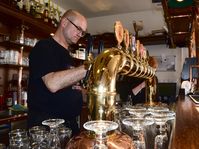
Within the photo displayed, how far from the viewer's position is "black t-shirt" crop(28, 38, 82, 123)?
59.7 inches

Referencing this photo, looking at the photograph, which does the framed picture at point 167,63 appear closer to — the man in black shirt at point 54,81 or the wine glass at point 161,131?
the man in black shirt at point 54,81

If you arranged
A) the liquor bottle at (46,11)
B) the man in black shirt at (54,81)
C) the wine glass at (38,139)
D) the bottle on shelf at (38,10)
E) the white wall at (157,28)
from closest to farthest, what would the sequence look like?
the wine glass at (38,139)
the man in black shirt at (54,81)
the bottle on shelf at (38,10)
the liquor bottle at (46,11)
the white wall at (157,28)

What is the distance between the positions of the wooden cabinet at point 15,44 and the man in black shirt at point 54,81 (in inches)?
76.8

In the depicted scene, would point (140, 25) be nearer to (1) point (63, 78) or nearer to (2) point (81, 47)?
(2) point (81, 47)

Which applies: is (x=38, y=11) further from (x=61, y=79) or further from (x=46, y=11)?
(x=61, y=79)

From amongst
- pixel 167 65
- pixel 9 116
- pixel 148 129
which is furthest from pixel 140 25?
pixel 148 129

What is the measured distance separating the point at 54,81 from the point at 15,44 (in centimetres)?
A: 267

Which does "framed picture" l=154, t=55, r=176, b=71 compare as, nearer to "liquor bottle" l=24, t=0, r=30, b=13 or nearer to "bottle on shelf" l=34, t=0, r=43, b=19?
"bottle on shelf" l=34, t=0, r=43, b=19

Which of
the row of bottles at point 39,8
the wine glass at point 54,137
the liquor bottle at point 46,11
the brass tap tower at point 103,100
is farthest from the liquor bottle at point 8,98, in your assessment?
Answer: the brass tap tower at point 103,100

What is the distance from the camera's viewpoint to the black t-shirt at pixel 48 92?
59.7 inches

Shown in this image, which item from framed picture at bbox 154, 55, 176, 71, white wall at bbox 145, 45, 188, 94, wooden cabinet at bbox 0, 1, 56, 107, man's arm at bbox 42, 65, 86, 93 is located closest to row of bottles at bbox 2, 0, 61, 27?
wooden cabinet at bbox 0, 1, 56, 107

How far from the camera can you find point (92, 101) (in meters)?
0.68

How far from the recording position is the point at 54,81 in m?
1.35

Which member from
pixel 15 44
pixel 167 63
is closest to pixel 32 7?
pixel 15 44
